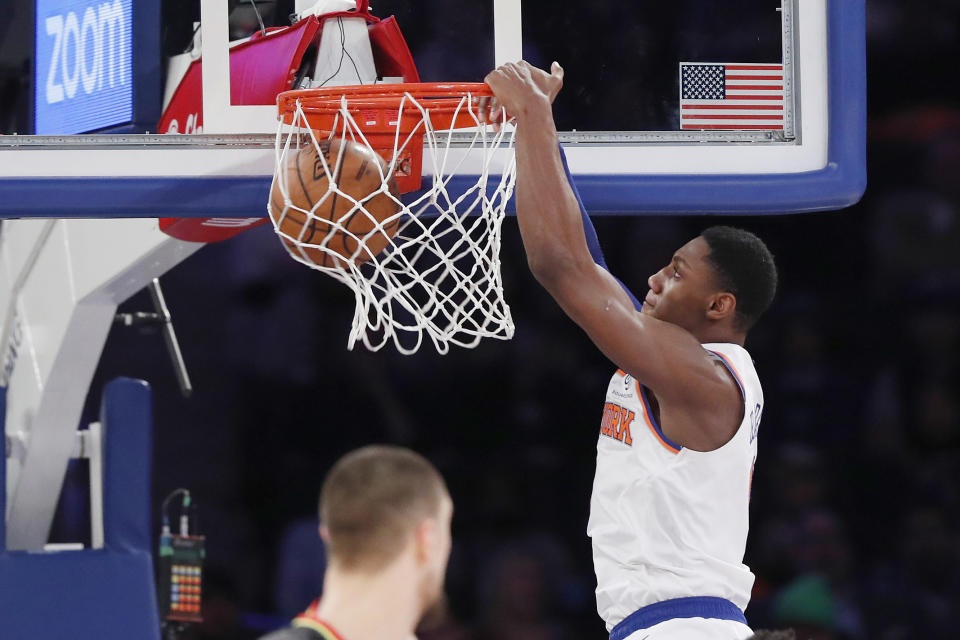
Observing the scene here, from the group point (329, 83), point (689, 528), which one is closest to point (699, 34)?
point (329, 83)

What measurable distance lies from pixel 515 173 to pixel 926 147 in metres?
4.37

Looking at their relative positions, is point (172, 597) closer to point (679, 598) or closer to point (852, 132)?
point (679, 598)

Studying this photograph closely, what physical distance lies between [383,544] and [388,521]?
31 millimetres

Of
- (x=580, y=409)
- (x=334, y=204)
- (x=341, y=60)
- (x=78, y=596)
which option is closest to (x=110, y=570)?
(x=78, y=596)

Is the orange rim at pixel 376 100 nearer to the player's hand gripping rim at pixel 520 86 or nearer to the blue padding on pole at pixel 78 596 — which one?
the player's hand gripping rim at pixel 520 86

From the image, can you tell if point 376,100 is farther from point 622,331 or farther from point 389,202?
point 622,331

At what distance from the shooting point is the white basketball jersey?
Answer: 2689 mm

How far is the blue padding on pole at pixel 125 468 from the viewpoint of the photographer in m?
4.35

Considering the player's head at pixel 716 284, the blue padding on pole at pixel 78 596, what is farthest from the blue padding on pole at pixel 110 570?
the player's head at pixel 716 284

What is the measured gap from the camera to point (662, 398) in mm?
2621

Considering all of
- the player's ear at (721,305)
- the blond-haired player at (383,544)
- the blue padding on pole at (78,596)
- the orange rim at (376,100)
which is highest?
the orange rim at (376,100)

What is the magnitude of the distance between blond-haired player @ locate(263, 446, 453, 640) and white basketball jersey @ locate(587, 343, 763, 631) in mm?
1002

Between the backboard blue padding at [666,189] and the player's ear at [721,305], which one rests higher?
the backboard blue padding at [666,189]

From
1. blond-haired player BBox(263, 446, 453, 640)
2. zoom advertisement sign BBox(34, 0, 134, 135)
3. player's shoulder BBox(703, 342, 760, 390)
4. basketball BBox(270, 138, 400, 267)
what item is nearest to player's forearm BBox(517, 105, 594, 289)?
basketball BBox(270, 138, 400, 267)
